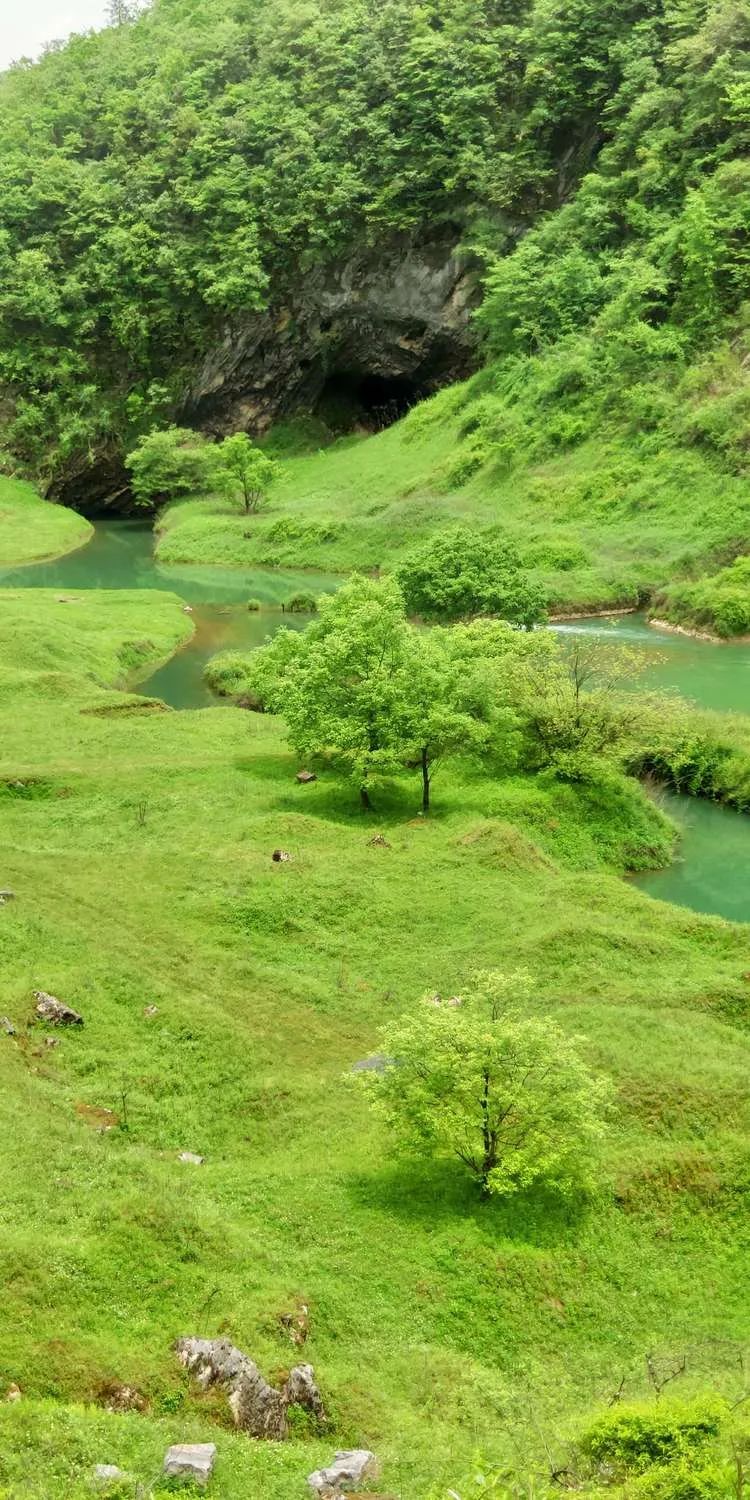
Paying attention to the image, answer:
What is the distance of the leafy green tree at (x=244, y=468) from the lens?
90625 millimetres

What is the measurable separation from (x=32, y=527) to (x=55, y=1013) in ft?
253

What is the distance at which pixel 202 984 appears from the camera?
27.1m

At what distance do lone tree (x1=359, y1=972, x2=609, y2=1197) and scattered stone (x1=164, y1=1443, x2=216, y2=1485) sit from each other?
26.8ft

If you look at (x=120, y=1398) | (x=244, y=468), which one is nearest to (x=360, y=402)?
(x=244, y=468)

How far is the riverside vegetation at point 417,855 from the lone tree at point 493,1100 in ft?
0.29

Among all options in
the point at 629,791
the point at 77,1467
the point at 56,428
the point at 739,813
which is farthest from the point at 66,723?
the point at 56,428

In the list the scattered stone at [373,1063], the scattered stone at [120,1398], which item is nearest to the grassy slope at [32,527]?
the scattered stone at [373,1063]

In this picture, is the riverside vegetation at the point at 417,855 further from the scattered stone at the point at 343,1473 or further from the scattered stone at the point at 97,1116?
the scattered stone at the point at 343,1473

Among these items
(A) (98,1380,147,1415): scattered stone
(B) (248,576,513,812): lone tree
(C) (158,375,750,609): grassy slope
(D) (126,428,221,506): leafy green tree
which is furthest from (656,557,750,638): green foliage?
(A) (98,1380,147,1415): scattered stone

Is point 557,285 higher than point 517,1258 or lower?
higher

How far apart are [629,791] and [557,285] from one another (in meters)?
57.7

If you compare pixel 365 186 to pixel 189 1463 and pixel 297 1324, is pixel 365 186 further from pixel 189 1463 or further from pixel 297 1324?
pixel 189 1463

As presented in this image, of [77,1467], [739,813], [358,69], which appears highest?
[358,69]

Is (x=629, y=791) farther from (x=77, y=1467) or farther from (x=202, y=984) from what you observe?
(x=77, y=1467)
